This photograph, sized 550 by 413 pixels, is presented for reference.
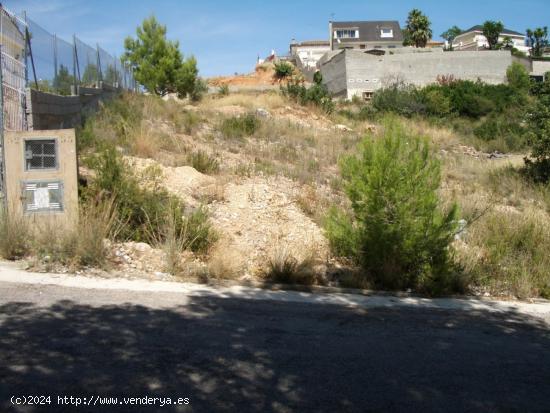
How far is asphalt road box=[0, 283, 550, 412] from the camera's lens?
391cm

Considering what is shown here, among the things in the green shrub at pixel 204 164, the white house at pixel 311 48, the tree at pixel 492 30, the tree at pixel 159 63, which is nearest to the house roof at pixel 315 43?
the white house at pixel 311 48

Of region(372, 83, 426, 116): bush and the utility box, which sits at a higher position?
region(372, 83, 426, 116): bush

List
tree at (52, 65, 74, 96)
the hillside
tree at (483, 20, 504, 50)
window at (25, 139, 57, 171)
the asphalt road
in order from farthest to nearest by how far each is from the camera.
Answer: tree at (483, 20, 504, 50), tree at (52, 65, 74, 96), window at (25, 139, 57, 171), the hillside, the asphalt road

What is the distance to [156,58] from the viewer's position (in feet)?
119

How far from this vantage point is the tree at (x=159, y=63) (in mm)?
34875

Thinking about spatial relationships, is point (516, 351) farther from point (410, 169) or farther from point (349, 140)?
point (349, 140)

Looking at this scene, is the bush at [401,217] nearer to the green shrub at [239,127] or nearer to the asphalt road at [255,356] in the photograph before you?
the asphalt road at [255,356]

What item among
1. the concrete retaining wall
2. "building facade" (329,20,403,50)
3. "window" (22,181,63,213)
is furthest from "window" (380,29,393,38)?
"window" (22,181,63,213)

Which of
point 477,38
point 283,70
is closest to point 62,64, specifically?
point 283,70

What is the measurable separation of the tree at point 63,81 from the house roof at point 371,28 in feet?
237

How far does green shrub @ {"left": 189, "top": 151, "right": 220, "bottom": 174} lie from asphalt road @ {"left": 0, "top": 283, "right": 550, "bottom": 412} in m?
7.03

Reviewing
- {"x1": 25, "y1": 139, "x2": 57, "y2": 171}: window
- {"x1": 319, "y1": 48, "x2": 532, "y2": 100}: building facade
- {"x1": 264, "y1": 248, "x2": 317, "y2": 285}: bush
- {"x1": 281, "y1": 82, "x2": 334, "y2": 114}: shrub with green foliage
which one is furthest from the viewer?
{"x1": 319, "y1": 48, "x2": 532, "y2": 100}: building facade

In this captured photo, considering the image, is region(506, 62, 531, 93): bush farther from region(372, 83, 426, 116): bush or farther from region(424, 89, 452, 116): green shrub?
region(372, 83, 426, 116): bush

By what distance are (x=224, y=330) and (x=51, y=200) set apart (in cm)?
439
